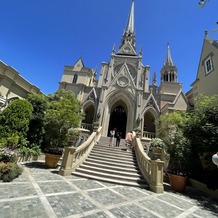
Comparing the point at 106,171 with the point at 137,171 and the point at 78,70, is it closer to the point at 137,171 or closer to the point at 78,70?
the point at 137,171

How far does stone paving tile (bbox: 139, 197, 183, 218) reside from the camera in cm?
432

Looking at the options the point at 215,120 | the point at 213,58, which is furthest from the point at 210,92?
the point at 215,120

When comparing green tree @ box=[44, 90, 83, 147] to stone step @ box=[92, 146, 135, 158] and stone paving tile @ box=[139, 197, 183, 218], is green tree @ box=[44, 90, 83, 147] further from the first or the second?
stone paving tile @ box=[139, 197, 183, 218]

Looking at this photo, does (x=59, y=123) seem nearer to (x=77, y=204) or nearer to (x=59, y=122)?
(x=59, y=122)

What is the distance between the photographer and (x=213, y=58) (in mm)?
14469

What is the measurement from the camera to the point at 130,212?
4102 mm

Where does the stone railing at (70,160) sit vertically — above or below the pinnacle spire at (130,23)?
below

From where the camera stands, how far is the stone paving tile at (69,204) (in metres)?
3.66

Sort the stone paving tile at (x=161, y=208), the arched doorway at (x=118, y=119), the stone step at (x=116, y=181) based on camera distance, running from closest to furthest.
→ the stone paving tile at (x=161, y=208) < the stone step at (x=116, y=181) < the arched doorway at (x=118, y=119)

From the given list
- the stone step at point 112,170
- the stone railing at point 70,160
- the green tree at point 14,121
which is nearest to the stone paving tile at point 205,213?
the stone step at point 112,170

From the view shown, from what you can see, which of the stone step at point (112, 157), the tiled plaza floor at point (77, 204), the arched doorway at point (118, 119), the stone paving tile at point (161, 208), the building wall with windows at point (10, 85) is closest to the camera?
the tiled plaza floor at point (77, 204)

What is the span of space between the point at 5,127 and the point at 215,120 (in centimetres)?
1352

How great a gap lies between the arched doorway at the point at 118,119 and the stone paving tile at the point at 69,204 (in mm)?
17364

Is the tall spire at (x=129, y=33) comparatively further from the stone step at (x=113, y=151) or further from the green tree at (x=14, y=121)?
the green tree at (x=14, y=121)
